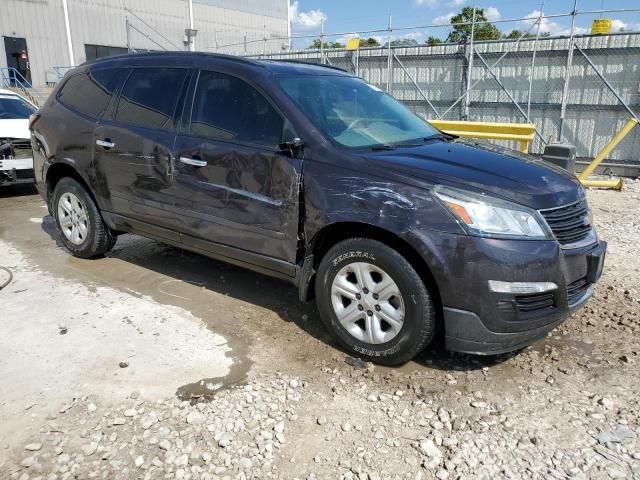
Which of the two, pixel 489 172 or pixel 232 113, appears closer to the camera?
pixel 489 172

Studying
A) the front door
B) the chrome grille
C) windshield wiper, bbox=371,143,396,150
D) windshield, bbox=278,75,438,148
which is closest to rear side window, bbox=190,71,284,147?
windshield, bbox=278,75,438,148

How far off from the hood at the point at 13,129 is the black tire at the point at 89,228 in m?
3.50

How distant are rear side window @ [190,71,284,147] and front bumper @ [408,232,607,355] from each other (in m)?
1.41

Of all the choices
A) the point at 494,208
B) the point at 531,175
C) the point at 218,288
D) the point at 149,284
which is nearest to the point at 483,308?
the point at 494,208

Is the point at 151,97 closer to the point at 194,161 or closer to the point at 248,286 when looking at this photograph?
the point at 194,161

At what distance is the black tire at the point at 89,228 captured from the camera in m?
5.07

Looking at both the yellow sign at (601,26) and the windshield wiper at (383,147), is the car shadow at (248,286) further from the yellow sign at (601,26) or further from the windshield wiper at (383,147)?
the yellow sign at (601,26)

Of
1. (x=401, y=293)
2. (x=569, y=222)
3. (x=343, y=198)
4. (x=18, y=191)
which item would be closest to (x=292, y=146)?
(x=343, y=198)

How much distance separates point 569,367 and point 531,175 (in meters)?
1.28

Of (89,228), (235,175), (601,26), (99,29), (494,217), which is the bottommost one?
(89,228)

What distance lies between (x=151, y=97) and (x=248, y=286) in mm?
1808

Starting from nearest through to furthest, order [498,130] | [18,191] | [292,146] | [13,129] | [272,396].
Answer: [272,396], [292,146], [13,129], [498,130], [18,191]

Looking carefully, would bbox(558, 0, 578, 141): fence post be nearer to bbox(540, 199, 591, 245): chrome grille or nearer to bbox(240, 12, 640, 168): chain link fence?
bbox(240, 12, 640, 168): chain link fence

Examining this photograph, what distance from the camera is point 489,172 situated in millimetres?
3209
